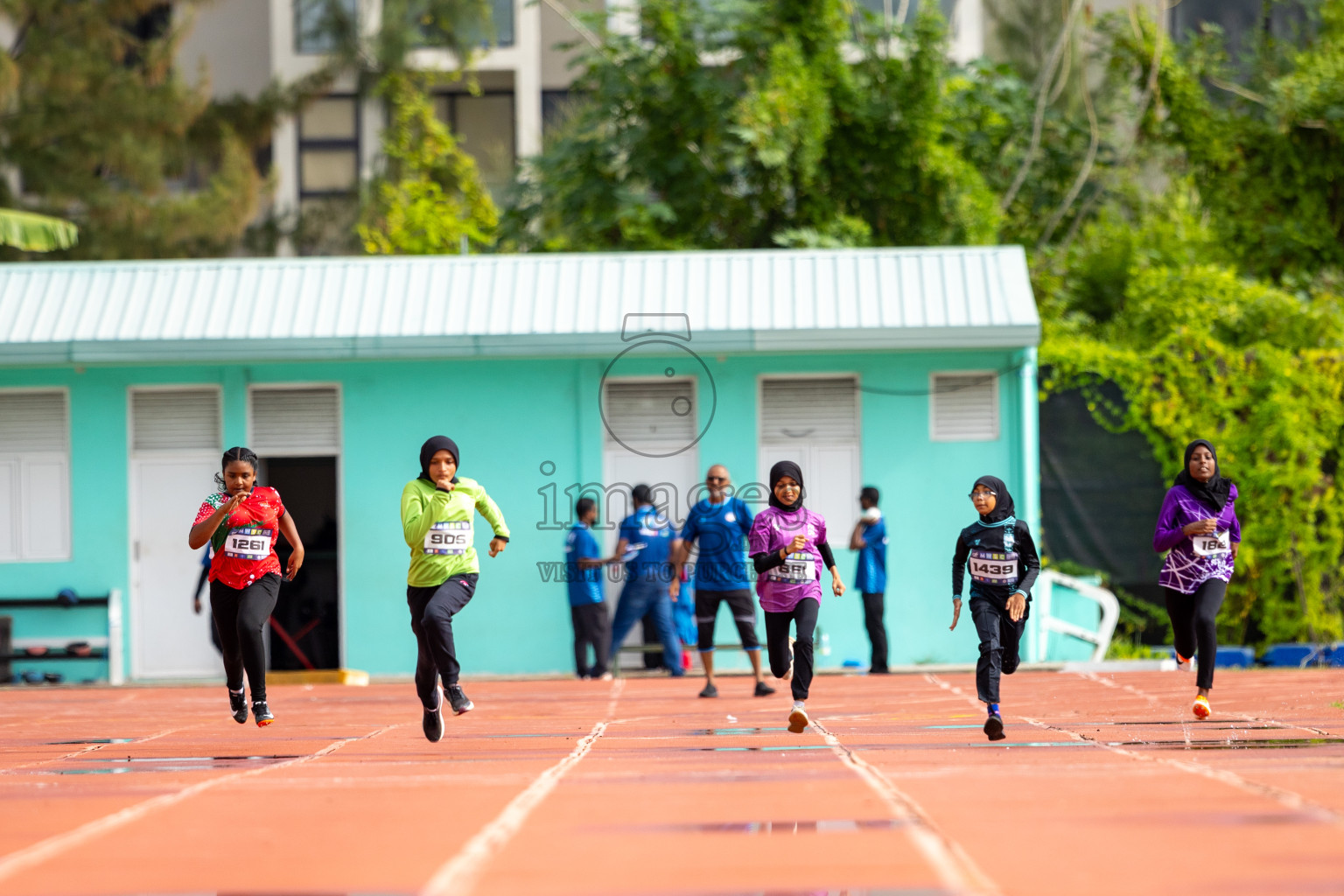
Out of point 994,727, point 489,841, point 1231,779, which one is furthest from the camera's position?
point 994,727

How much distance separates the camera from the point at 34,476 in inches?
673

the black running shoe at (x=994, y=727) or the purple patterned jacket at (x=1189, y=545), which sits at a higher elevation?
the purple patterned jacket at (x=1189, y=545)

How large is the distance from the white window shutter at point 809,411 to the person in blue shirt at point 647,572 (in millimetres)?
1895

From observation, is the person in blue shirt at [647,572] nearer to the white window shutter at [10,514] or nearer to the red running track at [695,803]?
the red running track at [695,803]

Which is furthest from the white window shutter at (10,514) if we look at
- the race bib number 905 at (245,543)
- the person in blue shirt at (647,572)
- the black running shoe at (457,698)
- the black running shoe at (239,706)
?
the black running shoe at (457,698)

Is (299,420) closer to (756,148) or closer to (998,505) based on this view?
(756,148)

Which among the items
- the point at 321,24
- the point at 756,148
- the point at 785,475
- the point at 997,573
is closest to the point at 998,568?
the point at 997,573

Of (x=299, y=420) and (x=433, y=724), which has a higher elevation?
(x=299, y=420)

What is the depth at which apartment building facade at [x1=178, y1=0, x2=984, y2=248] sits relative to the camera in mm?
34000

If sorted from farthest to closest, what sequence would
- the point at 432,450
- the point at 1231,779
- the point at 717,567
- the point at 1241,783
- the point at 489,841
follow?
the point at 717,567 → the point at 432,450 → the point at 1231,779 → the point at 1241,783 → the point at 489,841

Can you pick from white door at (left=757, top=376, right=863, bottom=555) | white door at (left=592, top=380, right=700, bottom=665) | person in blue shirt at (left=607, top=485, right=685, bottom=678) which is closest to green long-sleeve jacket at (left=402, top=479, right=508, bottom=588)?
person in blue shirt at (left=607, top=485, right=685, bottom=678)

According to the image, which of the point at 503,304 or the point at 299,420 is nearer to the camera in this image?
the point at 503,304

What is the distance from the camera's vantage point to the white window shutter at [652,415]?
16.8 metres

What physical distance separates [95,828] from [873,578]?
10172 millimetres
